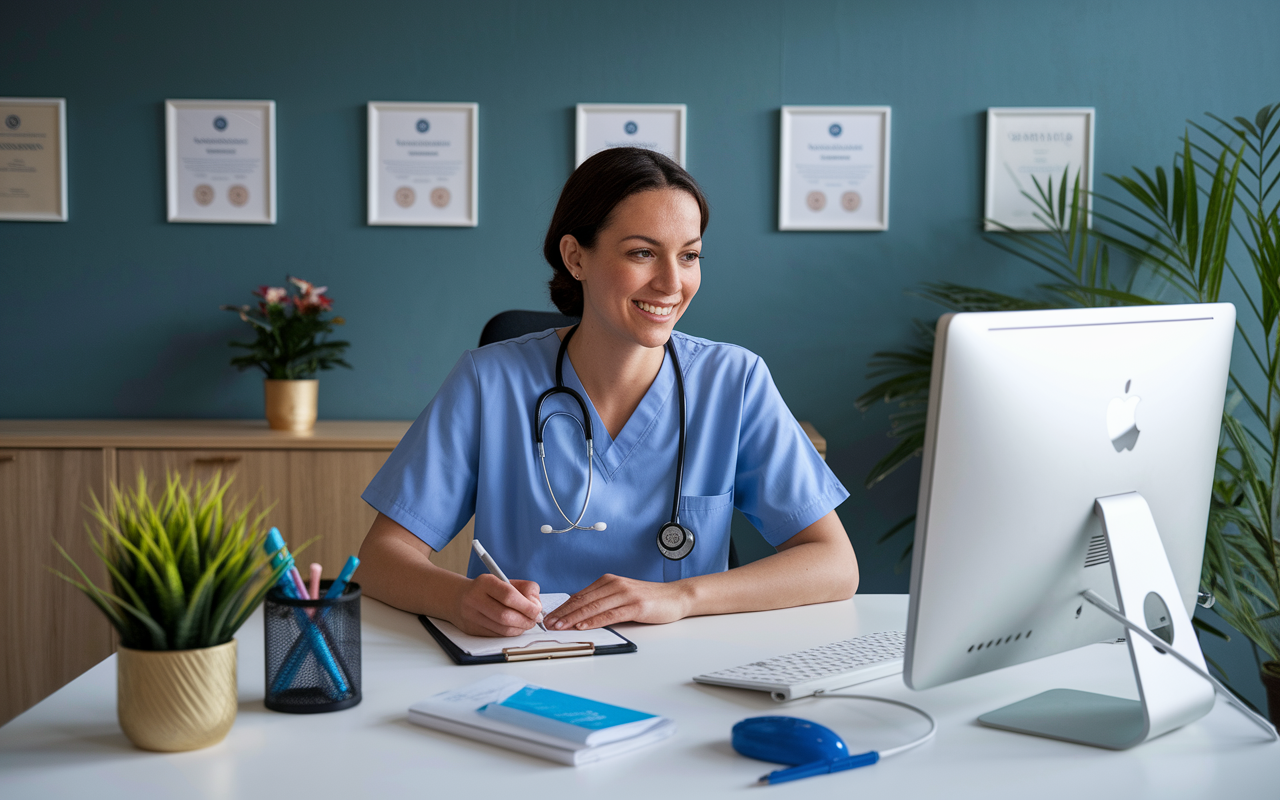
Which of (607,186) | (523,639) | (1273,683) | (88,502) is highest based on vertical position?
(607,186)

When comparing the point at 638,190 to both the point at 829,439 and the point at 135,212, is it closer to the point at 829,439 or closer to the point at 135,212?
the point at 829,439

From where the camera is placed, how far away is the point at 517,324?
1827 mm

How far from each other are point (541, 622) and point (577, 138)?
2051mm

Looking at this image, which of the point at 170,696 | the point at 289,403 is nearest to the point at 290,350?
the point at 289,403

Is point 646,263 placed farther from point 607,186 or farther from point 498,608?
point 498,608

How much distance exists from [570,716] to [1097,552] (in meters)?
0.50

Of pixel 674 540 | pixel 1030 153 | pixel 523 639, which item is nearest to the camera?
pixel 523 639

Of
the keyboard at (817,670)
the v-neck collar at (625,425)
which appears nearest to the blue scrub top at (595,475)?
the v-neck collar at (625,425)

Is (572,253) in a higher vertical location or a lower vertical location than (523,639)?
higher

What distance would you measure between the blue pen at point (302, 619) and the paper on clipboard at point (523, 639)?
0.20m

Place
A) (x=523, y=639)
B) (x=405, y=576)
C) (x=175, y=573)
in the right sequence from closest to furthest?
(x=175, y=573) < (x=523, y=639) < (x=405, y=576)

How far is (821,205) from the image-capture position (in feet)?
9.64

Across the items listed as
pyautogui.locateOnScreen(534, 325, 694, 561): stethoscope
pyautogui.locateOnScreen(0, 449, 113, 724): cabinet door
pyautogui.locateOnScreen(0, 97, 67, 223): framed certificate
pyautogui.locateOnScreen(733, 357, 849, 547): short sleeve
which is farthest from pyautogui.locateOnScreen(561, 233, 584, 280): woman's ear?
pyautogui.locateOnScreen(0, 97, 67, 223): framed certificate

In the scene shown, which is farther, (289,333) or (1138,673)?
(289,333)
